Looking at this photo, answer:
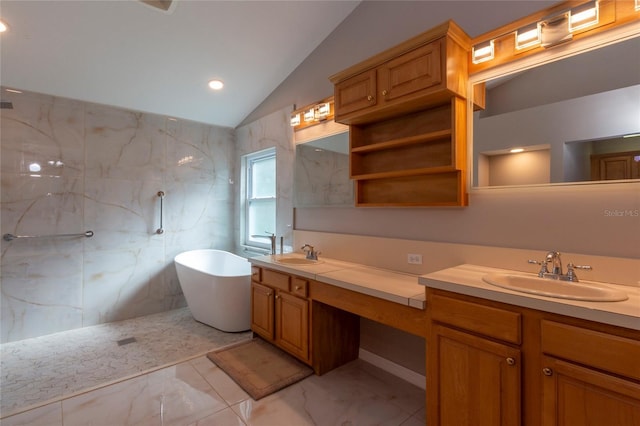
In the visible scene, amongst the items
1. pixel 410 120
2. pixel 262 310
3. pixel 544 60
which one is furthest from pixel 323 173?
pixel 544 60

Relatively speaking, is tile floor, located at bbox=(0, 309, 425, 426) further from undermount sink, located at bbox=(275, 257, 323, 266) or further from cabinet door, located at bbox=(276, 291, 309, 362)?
undermount sink, located at bbox=(275, 257, 323, 266)

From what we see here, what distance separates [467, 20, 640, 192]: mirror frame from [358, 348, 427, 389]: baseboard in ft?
4.49

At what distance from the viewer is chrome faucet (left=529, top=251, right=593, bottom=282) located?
148 centimetres

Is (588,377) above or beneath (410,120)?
beneath

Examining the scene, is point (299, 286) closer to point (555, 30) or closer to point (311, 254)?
point (311, 254)

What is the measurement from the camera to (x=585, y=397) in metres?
1.12

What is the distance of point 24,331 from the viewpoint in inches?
118

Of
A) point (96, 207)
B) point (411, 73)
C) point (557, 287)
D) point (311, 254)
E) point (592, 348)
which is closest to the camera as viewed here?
point (592, 348)

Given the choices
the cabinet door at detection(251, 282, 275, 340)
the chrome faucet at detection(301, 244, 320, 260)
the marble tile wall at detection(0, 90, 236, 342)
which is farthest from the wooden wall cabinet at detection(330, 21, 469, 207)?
the marble tile wall at detection(0, 90, 236, 342)

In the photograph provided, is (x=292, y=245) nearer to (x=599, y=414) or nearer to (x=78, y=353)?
(x=78, y=353)

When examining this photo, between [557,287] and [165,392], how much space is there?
2457mm

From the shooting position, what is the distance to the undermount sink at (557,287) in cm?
125

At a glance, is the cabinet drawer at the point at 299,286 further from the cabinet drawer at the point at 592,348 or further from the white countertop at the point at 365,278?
the cabinet drawer at the point at 592,348

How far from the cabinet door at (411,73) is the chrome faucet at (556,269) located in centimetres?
111
